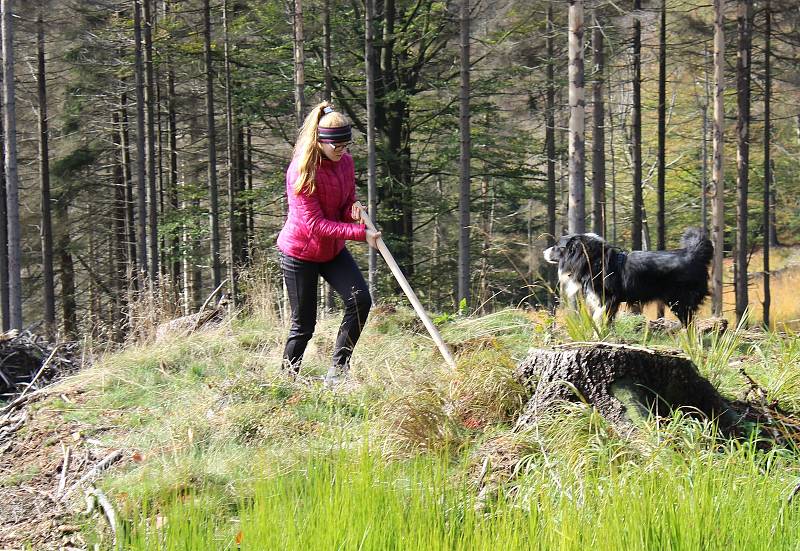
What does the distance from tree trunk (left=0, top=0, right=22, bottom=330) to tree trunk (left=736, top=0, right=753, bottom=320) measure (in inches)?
678

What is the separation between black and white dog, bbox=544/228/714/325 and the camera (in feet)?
29.3

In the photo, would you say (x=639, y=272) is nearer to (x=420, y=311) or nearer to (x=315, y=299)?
(x=420, y=311)

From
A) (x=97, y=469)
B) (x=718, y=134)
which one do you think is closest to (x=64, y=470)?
(x=97, y=469)

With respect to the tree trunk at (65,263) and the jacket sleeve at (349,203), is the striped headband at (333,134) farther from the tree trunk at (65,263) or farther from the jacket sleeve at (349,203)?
the tree trunk at (65,263)

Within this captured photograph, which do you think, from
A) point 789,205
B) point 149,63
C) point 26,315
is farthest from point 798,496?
point 789,205

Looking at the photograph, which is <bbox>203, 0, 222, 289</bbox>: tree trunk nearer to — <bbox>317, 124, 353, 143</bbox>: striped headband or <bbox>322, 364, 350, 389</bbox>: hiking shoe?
<bbox>322, 364, 350, 389</bbox>: hiking shoe

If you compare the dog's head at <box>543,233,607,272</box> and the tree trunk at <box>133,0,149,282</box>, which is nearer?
the dog's head at <box>543,233,607,272</box>

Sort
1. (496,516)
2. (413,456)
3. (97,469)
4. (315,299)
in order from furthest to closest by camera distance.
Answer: (315,299) < (97,469) < (413,456) < (496,516)

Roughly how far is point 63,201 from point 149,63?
18.1ft

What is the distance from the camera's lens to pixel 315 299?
19.3 feet

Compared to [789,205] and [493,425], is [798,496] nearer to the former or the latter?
[493,425]

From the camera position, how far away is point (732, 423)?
14.7 feet

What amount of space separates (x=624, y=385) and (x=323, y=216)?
2391 mm

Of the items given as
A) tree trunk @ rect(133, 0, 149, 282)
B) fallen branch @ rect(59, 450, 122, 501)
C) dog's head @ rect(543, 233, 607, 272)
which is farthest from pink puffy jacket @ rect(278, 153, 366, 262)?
tree trunk @ rect(133, 0, 149, 282)
